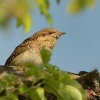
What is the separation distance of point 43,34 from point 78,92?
7.08 meters

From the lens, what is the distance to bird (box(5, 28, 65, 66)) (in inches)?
351

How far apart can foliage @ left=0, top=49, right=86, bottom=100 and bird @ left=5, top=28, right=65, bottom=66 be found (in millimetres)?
5419

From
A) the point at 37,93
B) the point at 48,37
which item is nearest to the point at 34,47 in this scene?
the point at 48,37

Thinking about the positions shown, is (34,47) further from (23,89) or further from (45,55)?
(23,89)

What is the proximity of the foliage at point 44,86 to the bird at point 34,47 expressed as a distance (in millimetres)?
5419

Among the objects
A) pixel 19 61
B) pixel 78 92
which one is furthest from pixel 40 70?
pixel 19 61

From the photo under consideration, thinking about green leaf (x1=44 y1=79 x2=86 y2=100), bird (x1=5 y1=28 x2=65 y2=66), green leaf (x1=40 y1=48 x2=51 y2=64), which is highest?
bird (x1=5 y1=28 x2=65 y2=66)

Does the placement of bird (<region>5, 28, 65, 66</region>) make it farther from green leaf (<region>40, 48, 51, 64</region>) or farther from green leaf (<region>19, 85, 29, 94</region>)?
green leaf (<region>19, 85, 29, 94</region>)

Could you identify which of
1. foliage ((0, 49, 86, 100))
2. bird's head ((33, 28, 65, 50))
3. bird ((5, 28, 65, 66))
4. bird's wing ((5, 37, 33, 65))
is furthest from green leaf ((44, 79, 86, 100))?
bird's head ((33, 28, 65, 50))

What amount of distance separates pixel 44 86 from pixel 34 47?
640 centimetres

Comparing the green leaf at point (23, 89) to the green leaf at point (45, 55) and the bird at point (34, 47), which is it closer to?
the green leaf at point (45, 55)

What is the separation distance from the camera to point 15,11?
334 cm

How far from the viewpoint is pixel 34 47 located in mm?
9445

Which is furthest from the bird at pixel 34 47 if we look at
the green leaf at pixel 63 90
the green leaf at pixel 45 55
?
the green leaf at pixel 63 90
